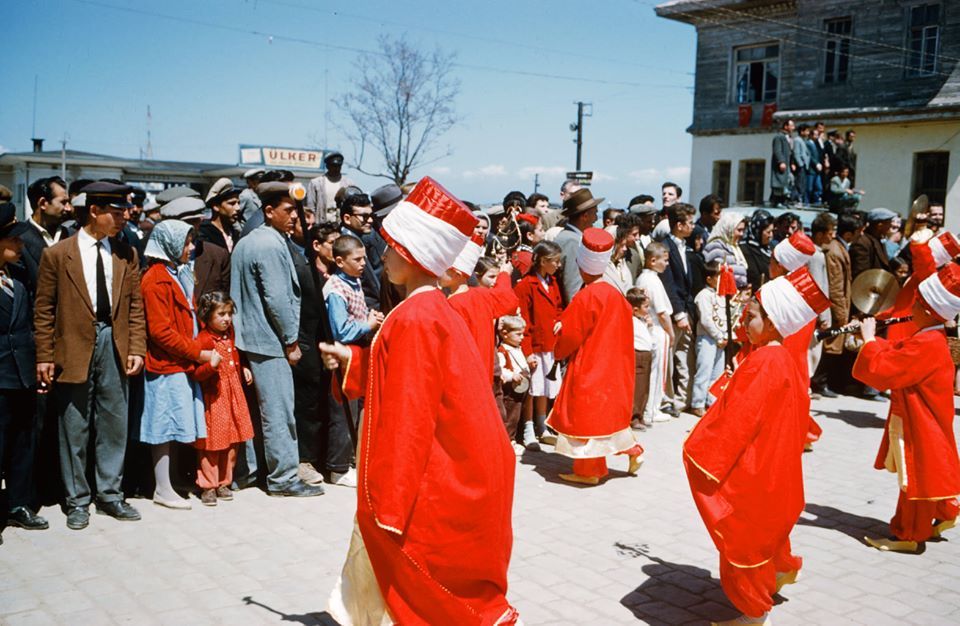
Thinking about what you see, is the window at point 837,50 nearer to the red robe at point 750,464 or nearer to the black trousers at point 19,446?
the red robe at point 750,464

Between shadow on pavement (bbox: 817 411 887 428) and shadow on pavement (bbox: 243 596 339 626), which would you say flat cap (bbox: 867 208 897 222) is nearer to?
shadow on pavement (bbox: 817 411 887 428)

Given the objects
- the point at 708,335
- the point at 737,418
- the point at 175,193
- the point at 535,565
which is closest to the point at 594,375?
the point at 535,565

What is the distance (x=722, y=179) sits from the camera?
3005cm

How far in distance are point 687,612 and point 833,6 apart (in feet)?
87.5

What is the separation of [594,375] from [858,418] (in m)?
4.66

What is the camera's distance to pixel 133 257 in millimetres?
5980

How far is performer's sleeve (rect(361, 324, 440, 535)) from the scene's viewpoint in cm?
308

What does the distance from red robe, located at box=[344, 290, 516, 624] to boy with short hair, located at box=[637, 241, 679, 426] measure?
240 inches

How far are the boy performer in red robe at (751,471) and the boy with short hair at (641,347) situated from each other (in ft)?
14.3

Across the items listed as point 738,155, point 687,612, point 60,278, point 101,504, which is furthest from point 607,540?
point 738,155

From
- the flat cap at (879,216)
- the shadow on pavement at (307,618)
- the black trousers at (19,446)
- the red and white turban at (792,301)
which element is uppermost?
the flat cap at (879,216)

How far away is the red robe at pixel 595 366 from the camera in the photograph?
7.07 meters

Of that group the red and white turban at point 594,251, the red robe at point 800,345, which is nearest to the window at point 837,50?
the red robe at point 800,345

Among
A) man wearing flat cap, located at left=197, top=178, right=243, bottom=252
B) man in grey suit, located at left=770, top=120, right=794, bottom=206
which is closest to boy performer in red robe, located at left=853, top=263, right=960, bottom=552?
man wearing flat cap, located at left=197, top=178, right=243, bottom=252
